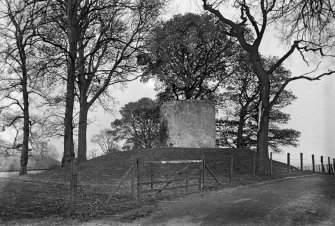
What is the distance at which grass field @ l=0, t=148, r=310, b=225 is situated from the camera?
32.9 ft

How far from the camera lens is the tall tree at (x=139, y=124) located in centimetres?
4484

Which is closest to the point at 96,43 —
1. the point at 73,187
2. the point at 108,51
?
the point at 108,51

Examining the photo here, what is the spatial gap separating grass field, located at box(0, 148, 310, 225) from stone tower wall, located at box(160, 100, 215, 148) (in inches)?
166

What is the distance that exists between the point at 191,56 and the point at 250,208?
27.5 metres

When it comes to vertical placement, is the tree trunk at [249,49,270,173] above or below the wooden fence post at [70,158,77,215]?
above

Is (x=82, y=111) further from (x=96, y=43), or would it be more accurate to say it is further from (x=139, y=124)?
(x=139, y=124)

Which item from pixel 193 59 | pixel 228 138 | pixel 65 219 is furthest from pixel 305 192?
pixel 228 138

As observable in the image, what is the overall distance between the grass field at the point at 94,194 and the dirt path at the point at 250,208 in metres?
0.80

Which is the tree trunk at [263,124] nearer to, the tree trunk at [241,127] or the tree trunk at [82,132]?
the tree trunk at [82,132]

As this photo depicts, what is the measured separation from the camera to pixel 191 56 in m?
37.5

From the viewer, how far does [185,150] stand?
27.7 metres

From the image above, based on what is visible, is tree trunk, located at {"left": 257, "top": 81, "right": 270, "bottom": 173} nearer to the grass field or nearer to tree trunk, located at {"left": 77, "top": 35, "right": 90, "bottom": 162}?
the grass field

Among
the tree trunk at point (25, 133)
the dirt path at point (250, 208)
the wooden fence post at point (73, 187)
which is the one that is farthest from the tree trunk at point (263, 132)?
the tree trunk at point (25, 133)

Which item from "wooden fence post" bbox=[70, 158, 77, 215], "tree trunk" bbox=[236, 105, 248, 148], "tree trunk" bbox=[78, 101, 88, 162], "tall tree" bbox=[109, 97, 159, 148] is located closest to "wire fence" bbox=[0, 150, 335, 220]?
"wooden fence post" bbox=[70, 158, 77, 215]
